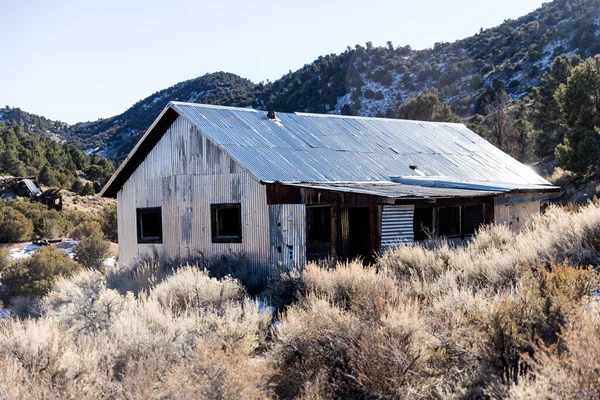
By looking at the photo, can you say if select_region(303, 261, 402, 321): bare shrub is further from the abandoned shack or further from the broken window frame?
the broken window frame

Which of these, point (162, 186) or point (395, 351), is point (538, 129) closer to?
point (162, 186)

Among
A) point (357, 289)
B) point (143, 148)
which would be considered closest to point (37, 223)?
point (143, 148)

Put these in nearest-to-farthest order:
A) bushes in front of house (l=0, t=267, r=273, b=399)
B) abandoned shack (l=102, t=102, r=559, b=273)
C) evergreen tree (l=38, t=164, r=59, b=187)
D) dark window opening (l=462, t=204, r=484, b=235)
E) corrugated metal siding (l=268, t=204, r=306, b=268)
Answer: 1. bushes in front of house (l=0, t=267, r=273, b=399)
2. corrugated metal siding (l=268, t=204, r=306, b=268)
3. abandoned shack (l=102, t=102, r=559, b=273)
4. dark window opening (l=462, t=204, r=484, b=235)
5. evergreen tree (l=38, t=164, r=59, b=187)

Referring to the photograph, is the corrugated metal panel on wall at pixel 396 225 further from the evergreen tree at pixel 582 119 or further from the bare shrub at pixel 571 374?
the evergreen tree at pixel 582 119

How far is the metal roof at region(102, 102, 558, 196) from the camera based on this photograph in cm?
1479

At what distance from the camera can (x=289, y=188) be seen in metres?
13.6

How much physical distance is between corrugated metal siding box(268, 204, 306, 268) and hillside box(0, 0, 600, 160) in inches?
1589

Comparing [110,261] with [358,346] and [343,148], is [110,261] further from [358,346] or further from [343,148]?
[358,346]

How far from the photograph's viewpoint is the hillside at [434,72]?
55.0 meters

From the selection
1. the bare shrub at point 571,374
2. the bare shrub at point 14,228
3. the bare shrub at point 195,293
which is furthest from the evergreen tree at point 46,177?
the bare shrub at point 571,374

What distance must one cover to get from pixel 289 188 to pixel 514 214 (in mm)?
7827

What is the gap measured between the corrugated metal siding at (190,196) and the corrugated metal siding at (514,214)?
6957mm

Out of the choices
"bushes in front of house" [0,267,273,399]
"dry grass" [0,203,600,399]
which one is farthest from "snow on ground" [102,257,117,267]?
A: "dry grass" [0,203,600,399]

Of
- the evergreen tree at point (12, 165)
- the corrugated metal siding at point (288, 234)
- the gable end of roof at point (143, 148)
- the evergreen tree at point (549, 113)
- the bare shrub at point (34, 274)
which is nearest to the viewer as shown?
the corrugated metal siding at point (288, 234)
